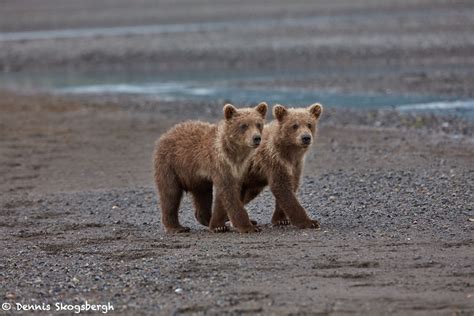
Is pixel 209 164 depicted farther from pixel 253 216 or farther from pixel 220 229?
pixel 253 216

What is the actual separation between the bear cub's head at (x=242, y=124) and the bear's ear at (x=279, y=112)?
0.23 meters

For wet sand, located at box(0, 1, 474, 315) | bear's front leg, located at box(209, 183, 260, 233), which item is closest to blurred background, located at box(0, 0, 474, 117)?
wet sand, located at box(0, 1, 474, 315)

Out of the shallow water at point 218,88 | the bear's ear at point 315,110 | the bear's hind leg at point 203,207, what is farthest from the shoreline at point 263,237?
the shallow water at point 218,88

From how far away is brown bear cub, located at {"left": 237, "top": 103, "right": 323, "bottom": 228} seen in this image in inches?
386

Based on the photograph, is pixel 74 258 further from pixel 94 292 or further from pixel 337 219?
pixel 337 219

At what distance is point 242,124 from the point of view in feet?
32.0

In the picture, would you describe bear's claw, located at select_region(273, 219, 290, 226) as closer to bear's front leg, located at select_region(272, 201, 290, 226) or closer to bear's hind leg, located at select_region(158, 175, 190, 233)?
bear's front leg, located at select_region(272, 201, 290, 226)

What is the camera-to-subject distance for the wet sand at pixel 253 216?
7570 mm

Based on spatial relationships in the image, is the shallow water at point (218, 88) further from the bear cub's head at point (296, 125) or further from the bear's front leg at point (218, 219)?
the bear's front leg at point (218, 219)

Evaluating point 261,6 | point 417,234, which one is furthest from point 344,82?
point 261,6

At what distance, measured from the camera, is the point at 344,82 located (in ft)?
74.8

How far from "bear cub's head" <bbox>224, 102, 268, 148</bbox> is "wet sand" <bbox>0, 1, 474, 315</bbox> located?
2.86 feet

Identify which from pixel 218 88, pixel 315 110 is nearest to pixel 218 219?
pixel 315 110

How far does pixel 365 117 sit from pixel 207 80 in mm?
7700
